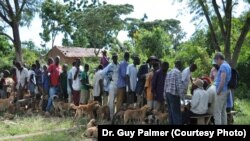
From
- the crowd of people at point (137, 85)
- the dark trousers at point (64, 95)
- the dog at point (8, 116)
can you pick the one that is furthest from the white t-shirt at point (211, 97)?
the dog at point (8, 116)

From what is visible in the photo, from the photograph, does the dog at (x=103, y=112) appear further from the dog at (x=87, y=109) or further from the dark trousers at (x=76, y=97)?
the dark trousers at (x=76, y=97)

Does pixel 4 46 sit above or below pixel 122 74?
above

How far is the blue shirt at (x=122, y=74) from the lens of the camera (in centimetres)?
1175

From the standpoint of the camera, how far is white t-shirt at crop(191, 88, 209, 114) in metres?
9.53

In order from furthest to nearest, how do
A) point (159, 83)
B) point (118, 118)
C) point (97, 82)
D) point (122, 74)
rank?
point (97, 82) < point (122, 74) < point (118, 118) < point (159, 83)

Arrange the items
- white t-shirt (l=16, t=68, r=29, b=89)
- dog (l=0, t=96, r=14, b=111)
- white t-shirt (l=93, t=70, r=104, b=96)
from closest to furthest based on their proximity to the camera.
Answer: white t-shirt (l=93, t=70, r=104, b=96)
dog (l=0, t=96, r=14, b=111)
white t-shirt (l=16, t=68, r=29, b=89)

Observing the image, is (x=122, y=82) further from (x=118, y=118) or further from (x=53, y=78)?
(x=53, y=78)

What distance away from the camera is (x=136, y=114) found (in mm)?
10906

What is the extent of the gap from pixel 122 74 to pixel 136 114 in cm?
133

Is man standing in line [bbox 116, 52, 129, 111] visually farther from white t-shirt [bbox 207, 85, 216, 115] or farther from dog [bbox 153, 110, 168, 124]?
white t-shirt [bbox 207, 85, 216, 115]

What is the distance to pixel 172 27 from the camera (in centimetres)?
6456

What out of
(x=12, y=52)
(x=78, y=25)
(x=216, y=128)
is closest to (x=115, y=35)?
(x=78, y=25)

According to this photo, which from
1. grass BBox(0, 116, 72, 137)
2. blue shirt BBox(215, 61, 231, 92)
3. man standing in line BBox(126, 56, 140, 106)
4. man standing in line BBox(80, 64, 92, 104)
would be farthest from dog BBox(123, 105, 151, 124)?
man standing in line BBox(80, 64, 92, 104)

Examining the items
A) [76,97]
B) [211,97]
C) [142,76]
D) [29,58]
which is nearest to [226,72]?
[211,97]
